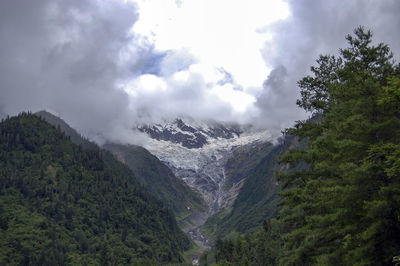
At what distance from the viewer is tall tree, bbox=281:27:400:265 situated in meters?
19.2

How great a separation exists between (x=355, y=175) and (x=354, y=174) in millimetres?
85

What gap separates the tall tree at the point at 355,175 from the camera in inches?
756

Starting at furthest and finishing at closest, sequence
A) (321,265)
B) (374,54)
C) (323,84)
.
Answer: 1. (323,84)
2. (374,54)
3. (321,265)

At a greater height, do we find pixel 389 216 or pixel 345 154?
pixel 345 154

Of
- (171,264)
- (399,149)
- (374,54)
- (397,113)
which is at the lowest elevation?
(171,264)

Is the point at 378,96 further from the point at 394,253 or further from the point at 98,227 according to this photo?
the point at 98,227

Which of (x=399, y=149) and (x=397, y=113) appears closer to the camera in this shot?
(x=399, y=149)

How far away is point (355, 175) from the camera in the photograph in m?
20.0

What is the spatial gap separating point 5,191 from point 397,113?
20460 centimetres

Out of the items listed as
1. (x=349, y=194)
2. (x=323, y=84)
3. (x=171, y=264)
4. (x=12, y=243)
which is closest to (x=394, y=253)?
(x=349, y=194)

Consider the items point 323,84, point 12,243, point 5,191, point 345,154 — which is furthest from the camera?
point 5,191

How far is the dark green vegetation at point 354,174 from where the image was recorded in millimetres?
19203

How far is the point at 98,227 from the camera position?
19925 centimetres

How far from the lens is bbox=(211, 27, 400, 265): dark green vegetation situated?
19203mm
